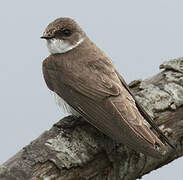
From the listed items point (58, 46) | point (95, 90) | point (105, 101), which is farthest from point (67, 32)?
point (105, 101)

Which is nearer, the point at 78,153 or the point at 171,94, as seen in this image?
the point at 78,153

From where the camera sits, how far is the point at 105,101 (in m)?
4.02

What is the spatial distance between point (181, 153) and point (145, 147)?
829mm

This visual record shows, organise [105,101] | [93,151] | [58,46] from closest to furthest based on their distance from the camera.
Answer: [93,151] < [105,101] < [58,46]

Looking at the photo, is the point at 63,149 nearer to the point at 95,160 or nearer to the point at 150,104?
the point at 95,160

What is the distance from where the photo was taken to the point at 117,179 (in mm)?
3760

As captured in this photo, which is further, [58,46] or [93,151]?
[58,46]

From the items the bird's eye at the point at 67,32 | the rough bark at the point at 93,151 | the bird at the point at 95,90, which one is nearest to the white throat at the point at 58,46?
the bird at the point at 95,90

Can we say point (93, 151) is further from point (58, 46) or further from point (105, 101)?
point (58, 46)

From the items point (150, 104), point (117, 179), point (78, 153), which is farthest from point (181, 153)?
point (78, 153)

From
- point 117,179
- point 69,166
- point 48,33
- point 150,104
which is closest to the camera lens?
point 69,166

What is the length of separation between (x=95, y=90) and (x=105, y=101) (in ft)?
0.45

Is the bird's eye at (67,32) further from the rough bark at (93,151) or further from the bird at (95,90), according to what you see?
the rough bark at (93,151)

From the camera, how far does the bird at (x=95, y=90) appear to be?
3.77 m
